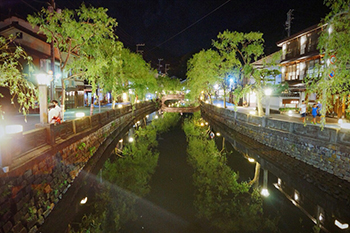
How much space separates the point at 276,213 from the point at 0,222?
9.58 meters

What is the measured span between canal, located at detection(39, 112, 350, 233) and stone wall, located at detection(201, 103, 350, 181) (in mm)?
633

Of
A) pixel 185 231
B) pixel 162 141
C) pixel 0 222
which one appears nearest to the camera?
pixel 0 222

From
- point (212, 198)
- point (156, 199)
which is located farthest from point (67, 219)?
point (212, 198)

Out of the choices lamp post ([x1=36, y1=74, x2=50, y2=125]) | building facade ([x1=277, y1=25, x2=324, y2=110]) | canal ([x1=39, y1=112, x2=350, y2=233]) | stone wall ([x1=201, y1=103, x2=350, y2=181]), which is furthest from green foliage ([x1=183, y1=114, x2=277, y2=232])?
building facade ([x1=277, y1=25, x2=324, y2=110])

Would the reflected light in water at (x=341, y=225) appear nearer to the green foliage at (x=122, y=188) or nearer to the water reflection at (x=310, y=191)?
the water reflection at (x=310, y=191)

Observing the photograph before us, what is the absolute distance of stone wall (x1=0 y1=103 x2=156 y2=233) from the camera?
689 centimetres

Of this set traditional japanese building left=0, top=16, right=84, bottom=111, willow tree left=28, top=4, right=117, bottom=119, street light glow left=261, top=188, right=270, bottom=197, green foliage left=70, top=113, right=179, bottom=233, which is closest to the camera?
green foliage left=70, top=113, right=179, bottom=233

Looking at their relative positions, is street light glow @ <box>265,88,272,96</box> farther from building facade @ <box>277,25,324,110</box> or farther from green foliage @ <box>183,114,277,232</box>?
green foliage @ <box>183,114,277,232</box>

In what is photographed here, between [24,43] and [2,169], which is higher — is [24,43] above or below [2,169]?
above

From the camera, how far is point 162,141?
891 inches

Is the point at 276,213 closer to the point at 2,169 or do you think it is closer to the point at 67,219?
the point at 67,219

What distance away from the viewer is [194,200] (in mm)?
10484

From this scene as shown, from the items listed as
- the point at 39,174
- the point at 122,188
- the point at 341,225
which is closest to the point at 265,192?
the point at 341,225

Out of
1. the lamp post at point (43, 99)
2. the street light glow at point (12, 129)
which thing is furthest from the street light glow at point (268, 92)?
the street light glow at point (12, 129)
